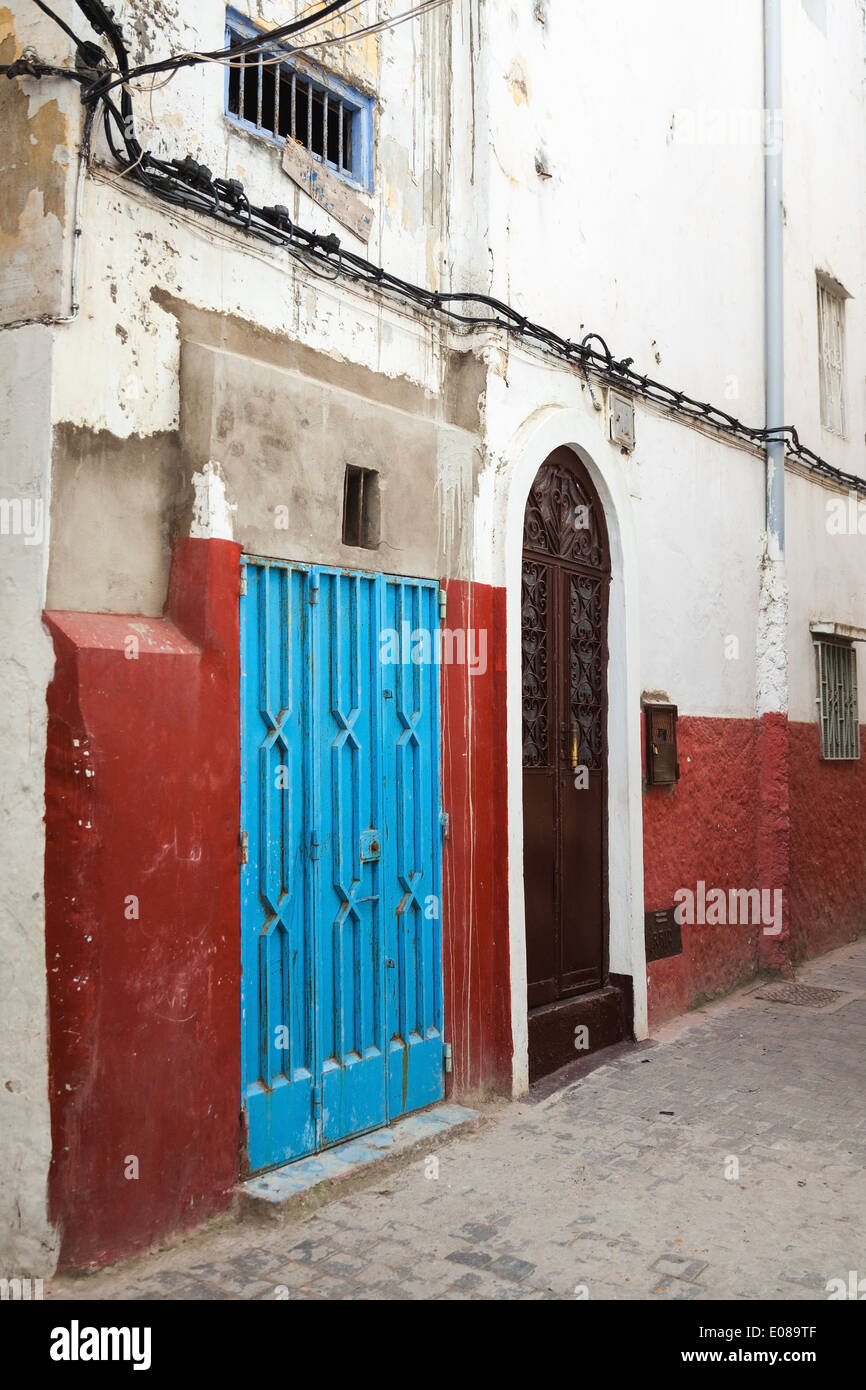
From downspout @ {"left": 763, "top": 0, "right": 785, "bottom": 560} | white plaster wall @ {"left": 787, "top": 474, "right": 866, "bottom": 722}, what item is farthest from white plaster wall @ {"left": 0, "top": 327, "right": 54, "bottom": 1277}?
white plaster wall @ {"left": 787, "top": 474, "right": 866, "bottom": 722}

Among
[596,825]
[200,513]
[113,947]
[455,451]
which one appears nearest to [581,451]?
[455,451]

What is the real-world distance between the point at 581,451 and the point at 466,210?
146 centimetres

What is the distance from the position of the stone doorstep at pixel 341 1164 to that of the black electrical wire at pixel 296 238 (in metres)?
3.67

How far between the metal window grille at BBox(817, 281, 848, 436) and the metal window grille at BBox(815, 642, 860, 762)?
1977 mm

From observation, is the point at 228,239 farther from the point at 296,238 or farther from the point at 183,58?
the point at 183,58

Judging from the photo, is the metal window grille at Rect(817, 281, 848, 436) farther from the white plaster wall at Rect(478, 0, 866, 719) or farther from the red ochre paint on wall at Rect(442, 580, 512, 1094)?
the red ochre paint on wall at Rect(442, 580, 512, 1094)

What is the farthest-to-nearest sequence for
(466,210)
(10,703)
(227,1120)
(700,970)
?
(700,970), (466,210), (227,1120), (10,703)

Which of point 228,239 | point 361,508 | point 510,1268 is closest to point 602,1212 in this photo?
point 510,1268

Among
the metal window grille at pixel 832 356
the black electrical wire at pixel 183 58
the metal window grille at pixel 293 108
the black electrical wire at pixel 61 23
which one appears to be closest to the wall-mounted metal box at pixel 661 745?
the metal window grille at pixel 293 108

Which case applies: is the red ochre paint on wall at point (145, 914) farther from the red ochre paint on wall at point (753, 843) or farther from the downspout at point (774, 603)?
the downspout at point (774, 603)

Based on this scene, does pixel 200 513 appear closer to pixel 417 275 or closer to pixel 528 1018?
pixel 417 275

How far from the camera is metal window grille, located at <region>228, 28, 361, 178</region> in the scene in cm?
477

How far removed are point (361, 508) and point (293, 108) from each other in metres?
1.70

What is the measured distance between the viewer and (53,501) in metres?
3.81
